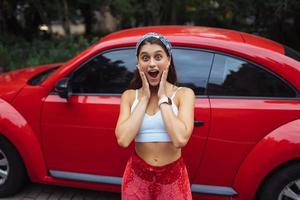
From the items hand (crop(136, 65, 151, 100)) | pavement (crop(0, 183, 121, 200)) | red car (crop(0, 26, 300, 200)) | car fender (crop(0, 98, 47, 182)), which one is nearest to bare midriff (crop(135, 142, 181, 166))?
hand (crop(136, 65, 151, 100))

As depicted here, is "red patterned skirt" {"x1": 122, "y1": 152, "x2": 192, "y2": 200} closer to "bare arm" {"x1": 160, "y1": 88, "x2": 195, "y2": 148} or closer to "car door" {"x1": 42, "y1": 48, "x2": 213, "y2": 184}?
"bare arm" {"x1": 160, "y1": 88, "x2": 195, "y2": 148}

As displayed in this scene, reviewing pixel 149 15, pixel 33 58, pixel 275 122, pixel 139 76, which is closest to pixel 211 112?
pixel 275 122

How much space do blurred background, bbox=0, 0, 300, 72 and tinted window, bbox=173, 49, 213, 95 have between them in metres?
4.08

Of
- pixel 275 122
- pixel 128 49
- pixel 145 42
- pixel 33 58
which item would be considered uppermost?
pixel 145 42

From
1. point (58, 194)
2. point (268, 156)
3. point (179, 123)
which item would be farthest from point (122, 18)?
point (179, 123)

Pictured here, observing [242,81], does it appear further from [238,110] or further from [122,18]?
[122,18]

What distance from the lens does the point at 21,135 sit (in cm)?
411

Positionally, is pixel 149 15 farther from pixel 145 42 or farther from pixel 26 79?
pixel 145 42

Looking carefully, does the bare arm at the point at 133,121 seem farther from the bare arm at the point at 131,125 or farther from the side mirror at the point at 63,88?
the side mirror at the point at 63,88

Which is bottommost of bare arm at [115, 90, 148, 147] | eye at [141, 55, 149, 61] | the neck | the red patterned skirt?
the red patterned skirt

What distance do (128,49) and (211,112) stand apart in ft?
2.90

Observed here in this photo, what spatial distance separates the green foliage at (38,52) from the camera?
7793 millimetres

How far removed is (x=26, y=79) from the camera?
4508 millimetres

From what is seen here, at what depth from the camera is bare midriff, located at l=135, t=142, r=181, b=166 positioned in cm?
259
